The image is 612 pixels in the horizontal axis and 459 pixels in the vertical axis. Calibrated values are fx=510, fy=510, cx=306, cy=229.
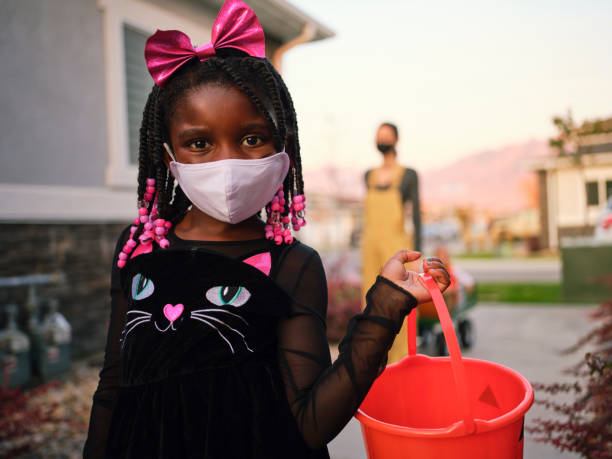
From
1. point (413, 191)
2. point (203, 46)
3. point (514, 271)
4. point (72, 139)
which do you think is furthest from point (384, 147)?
point (514, 271)

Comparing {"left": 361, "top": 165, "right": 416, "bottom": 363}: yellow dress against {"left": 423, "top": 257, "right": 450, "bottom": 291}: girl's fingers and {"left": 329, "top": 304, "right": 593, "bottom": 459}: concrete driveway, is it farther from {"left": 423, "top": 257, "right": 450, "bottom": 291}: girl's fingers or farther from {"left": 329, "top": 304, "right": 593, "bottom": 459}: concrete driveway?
{"left": 423, "top": 257, "right": 450, "bottom": 291}: girl's fingers

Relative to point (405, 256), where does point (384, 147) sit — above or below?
above

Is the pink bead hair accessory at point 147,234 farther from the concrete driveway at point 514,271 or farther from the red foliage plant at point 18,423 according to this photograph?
the concrete driveway at point 514,271

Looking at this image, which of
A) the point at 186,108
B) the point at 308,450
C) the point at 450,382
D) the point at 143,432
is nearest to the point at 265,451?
the point at 308,450

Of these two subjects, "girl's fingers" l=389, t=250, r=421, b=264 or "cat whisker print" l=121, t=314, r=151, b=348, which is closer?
"girl's fingers" l=389, t=250, r=421, b=264

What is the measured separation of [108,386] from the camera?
4.53 ft

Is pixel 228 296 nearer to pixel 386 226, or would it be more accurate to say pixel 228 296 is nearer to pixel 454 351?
pixel 454 351

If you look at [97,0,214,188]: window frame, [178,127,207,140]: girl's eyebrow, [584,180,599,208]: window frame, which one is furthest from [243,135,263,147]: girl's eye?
[584,180,599,208]: window frame

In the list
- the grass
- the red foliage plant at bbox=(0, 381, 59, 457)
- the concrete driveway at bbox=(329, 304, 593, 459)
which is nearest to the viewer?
the red foliage plant at bbox=(0, 381, 59, 457)

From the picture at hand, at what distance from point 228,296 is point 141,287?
0.81 feet

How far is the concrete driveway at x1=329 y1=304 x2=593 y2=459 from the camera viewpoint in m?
3.22

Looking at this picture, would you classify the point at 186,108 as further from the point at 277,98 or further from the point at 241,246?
the point at 241,246

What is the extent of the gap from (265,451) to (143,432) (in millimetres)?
285

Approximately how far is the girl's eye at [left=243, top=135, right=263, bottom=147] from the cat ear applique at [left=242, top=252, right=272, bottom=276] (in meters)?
0.27
